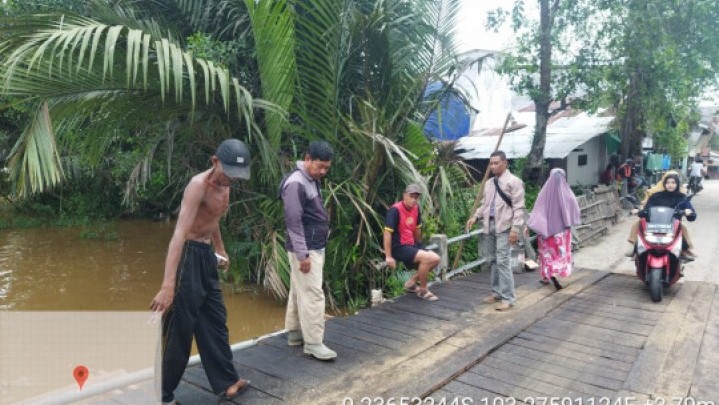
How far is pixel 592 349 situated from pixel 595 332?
46cm

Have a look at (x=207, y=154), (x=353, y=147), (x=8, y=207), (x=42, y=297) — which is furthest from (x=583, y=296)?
(x=8, y=207)

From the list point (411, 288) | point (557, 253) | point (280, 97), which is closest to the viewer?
point (280, 97)

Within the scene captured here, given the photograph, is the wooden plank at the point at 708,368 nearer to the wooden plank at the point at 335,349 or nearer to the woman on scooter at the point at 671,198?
the woman on scooter at the point at 671,198

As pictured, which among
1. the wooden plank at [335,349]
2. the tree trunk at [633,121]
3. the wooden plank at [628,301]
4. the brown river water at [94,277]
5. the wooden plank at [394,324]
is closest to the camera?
the wooden plank at [335,349]

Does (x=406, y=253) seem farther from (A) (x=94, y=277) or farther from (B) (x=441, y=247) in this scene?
(A) (x=94, y=277)

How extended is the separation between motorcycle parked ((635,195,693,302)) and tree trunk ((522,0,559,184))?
19.0ft

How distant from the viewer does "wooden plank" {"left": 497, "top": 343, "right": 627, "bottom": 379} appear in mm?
3695

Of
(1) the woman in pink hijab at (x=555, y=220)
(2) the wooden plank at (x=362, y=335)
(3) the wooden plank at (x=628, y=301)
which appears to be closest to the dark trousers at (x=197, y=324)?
(2) the wooden plank at (x=362, y=335)

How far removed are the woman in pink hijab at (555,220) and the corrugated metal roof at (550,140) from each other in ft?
22.6

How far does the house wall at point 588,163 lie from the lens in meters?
16.4

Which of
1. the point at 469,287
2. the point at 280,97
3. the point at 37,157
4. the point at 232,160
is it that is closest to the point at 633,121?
the point at 469,287

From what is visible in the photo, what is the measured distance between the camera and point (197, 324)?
10.6 feet

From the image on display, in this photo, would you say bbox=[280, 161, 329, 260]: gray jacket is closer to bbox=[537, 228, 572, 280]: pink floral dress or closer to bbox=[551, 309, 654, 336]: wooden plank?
bbox=[551, 309, 654, 336]: wooden plank

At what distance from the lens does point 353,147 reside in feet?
19.7
